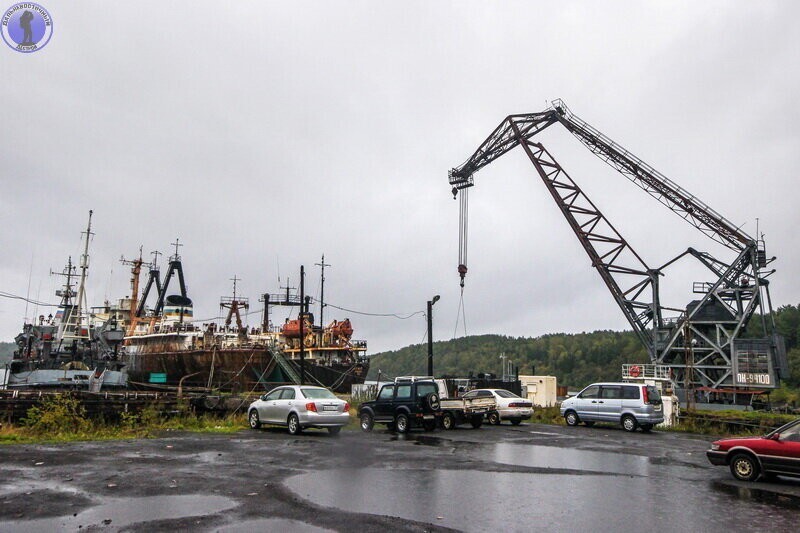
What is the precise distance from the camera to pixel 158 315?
70250 millimetres

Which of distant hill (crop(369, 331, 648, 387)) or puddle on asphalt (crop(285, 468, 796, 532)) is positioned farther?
distant hill (crop(369, 331, 648, 387))

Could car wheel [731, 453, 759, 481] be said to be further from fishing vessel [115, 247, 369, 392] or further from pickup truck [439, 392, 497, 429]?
fishing vessel [115, 247, 369, 392]

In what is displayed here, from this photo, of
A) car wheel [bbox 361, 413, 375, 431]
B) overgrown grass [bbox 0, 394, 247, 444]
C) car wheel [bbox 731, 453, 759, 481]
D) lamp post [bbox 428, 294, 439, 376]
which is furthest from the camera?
lamp post [bbox 428, 294, 439, 376]

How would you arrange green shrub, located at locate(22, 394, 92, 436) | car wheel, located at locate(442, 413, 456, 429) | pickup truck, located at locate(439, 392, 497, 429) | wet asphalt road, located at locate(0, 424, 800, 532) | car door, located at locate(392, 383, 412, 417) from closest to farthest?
wet asphalt road, located at locate(0, 424, 800, 532), green shrub, located at locate(22, 394, 92, 436), car door, located at locate(392, 383, 412, 417), car wheel, located at locate(442, 413, 456, 429), pickup truck, located at locate(439, 392, 497, 429)

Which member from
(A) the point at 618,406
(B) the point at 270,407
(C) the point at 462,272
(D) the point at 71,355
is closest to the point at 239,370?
(D) the point at 71,355

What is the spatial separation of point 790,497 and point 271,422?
1498 centimetres

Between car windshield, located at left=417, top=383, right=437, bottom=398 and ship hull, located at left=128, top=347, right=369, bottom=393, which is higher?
ship hull, located at left=128, top=347, right=369, bottom=393

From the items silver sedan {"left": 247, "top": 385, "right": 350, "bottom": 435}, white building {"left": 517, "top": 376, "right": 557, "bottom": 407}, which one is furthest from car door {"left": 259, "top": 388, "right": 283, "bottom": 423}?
white building {"left": 517, "top": 376, "right": 557, "bottom": 407}

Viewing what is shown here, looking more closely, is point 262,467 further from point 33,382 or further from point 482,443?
point 33,382

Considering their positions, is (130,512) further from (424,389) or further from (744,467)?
(424,389)

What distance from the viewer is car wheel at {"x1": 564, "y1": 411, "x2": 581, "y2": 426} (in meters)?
23.8

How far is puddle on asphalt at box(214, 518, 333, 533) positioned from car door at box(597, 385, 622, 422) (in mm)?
18157

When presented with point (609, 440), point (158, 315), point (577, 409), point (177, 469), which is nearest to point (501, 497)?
point (177, 469)

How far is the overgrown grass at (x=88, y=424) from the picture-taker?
16.0 m
